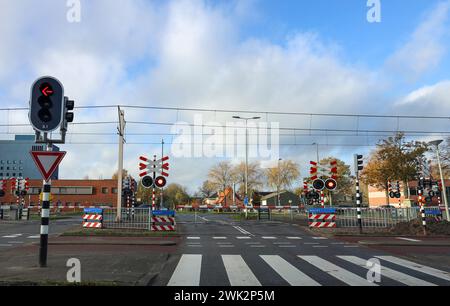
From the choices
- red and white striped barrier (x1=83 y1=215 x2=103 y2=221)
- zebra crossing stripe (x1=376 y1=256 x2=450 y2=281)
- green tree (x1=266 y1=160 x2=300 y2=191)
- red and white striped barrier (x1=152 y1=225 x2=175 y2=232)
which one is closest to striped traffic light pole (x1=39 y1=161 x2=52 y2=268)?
zebra crossing stripe (x1=376 y1=256 x2=450 y2=281)

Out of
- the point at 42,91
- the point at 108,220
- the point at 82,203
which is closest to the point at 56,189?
the point at 82,203

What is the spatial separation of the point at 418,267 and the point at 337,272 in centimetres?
274

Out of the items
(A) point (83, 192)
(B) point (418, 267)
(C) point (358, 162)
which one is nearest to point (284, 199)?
(A) point (83, 192)

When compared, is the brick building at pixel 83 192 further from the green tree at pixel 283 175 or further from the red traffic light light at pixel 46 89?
the red traffic light light at pixel 46 89

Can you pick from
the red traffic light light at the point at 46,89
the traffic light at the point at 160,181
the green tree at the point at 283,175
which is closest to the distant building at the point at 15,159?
the green tree at the point at 283,175

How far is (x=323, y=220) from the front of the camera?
2259 centimetres

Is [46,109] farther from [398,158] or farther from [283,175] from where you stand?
[283,175]

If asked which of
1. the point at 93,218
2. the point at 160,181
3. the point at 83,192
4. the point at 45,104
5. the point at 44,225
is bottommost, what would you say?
the point at 93,218

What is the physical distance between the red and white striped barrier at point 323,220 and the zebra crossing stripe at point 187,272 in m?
12.5

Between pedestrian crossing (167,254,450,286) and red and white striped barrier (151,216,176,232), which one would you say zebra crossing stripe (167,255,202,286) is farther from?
red and white striped barrier (151,216,176,232)

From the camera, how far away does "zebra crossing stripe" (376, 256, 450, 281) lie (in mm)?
9203

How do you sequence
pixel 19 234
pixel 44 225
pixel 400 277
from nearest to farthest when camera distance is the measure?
pixel 400 277, pixel 44 225, pixel 19 234

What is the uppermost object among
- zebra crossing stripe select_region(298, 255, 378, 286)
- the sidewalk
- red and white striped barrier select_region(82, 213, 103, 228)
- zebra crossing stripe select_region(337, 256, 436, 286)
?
red and white striped barrier select_region(82, 213, 103, 228)

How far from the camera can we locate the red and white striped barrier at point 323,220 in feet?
73.6
